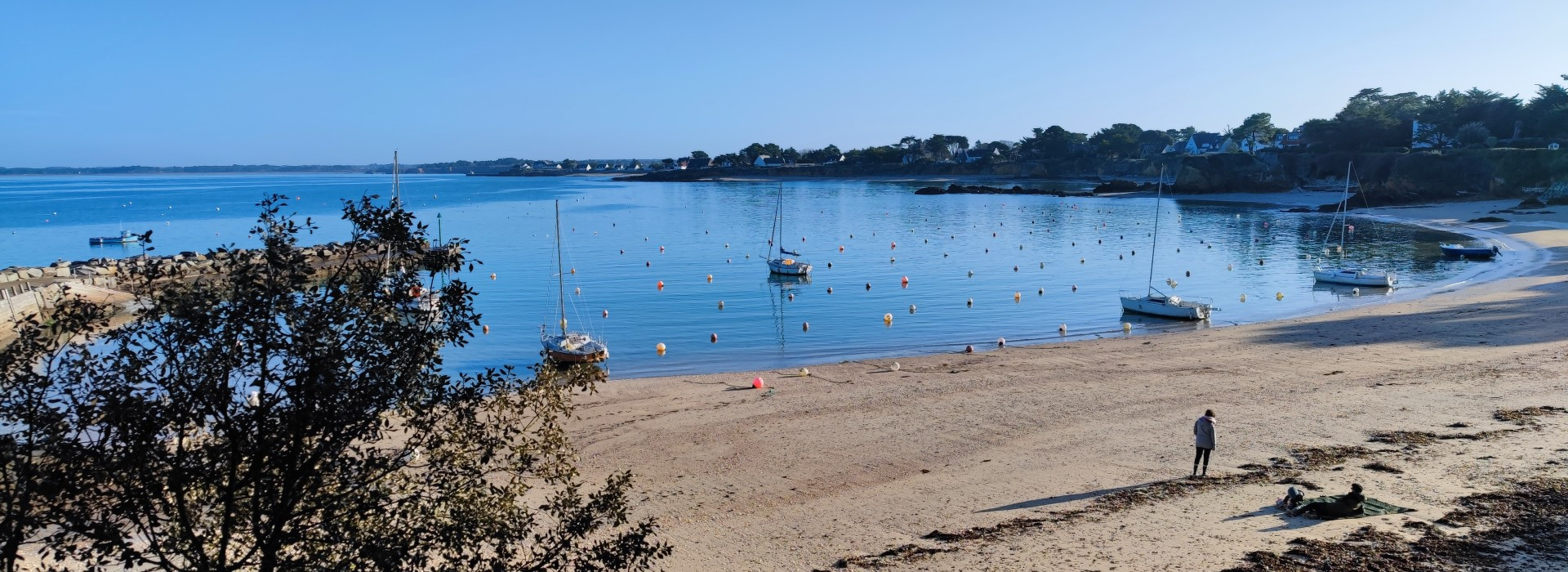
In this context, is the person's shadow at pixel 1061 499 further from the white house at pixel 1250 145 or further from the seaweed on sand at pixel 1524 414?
the white house at pixel 1250 145

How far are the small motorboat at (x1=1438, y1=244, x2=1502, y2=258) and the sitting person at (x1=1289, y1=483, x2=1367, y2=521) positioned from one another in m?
54.2

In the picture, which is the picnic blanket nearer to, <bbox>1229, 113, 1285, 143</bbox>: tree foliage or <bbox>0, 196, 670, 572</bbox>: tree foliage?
<bbox>0, 196, 670, 572</bbox>: tree foliage

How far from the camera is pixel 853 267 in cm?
6500

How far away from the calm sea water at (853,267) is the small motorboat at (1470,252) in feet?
4.54

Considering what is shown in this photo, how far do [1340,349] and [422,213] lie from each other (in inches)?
4935

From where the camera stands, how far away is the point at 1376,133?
128 m

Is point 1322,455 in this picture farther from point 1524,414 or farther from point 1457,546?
point 1524,414

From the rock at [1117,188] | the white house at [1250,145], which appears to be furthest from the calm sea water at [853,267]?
the white house at [1250,145]

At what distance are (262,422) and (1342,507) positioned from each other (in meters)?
14.0

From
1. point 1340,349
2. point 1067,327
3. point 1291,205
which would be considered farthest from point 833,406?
point 1291,205

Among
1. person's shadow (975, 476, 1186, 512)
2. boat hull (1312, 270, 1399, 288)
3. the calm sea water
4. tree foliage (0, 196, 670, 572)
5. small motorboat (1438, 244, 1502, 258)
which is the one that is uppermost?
tree foliage (0, 196, 670, 572)

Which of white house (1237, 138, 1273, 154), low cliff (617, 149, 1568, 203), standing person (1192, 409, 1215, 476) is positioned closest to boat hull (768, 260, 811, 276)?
standing person (1192, 409, 1215, 476)

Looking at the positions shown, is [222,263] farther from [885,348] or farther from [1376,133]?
[1376,133]

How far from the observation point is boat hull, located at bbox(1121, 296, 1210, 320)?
42094mm
